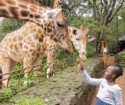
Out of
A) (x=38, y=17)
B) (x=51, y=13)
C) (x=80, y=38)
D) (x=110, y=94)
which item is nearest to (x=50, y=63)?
(x=80, y=38)

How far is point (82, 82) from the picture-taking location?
25.8 feet

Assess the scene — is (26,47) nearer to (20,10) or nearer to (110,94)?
(20,10)

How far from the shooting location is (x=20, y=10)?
513 centimetres

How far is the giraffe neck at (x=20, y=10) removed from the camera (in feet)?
16.3

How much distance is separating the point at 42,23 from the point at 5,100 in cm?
134

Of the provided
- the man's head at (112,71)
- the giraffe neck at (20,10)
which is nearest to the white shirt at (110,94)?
the man's head at (112,71)

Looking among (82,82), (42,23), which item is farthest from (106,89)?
(82,82)

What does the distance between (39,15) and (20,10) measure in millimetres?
294

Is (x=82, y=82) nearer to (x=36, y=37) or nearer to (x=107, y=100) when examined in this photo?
(x=36, y=37)

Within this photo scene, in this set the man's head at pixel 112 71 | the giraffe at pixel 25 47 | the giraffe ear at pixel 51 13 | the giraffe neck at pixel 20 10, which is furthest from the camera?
the giraffe at pixel 25 47

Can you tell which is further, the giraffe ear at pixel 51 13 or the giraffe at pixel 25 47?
the giraffe at pixel 25 47

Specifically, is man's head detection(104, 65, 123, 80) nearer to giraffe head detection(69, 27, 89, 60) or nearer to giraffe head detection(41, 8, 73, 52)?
giraffe head detection(41, 8, 73, 52)

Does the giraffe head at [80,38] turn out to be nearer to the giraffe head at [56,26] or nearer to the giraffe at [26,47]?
the giraffe at [26,47]

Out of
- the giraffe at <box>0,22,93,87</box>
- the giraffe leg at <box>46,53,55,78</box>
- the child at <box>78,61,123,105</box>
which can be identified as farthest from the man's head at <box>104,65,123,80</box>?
the giraffe leg at <box>46,53,55,78</box>
